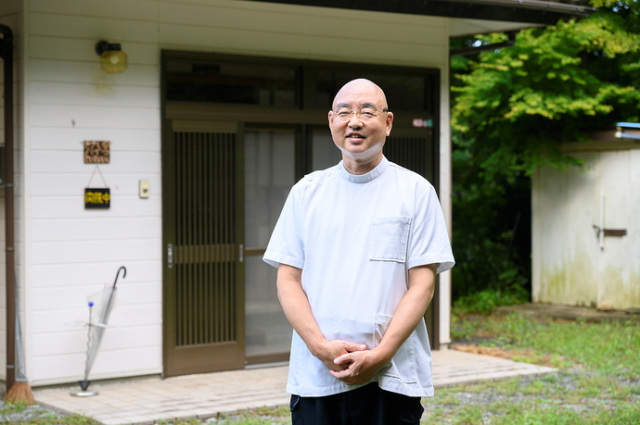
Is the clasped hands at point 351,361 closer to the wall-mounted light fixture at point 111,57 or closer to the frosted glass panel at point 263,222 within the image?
the wall-mounted light fixture at point 111,57

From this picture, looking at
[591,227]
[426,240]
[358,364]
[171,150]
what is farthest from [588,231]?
[358,364]

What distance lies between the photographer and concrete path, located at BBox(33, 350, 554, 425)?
607 cm

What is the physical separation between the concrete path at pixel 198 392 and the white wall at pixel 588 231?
3715 mm

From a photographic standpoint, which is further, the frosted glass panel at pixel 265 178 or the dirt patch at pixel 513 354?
the dirt patch at pixel 513 354

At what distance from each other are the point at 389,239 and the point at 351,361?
40 cm

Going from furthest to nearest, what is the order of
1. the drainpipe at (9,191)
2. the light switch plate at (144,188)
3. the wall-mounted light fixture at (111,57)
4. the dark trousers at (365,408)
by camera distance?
the light switch plate at (144,188)
the wall-mounted light fixture at (111,57)
the drainpipe at (9,191)
the dark trousers at (365,408)

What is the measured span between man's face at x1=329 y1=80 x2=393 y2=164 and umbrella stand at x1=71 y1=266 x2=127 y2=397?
4.16 meters

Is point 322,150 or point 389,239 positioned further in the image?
point 322,150

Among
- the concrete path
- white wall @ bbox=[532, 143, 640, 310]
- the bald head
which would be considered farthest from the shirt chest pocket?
white wall @ bbox=[532, 143, 640, 310]

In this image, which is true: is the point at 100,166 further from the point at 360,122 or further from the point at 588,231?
the point at 588,231

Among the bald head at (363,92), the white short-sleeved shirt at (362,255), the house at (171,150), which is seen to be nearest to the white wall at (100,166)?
the house at (171,150)

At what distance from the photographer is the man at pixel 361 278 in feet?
9.27

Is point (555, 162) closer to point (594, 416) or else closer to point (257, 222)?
point (257, 222)

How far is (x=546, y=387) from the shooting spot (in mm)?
6875
